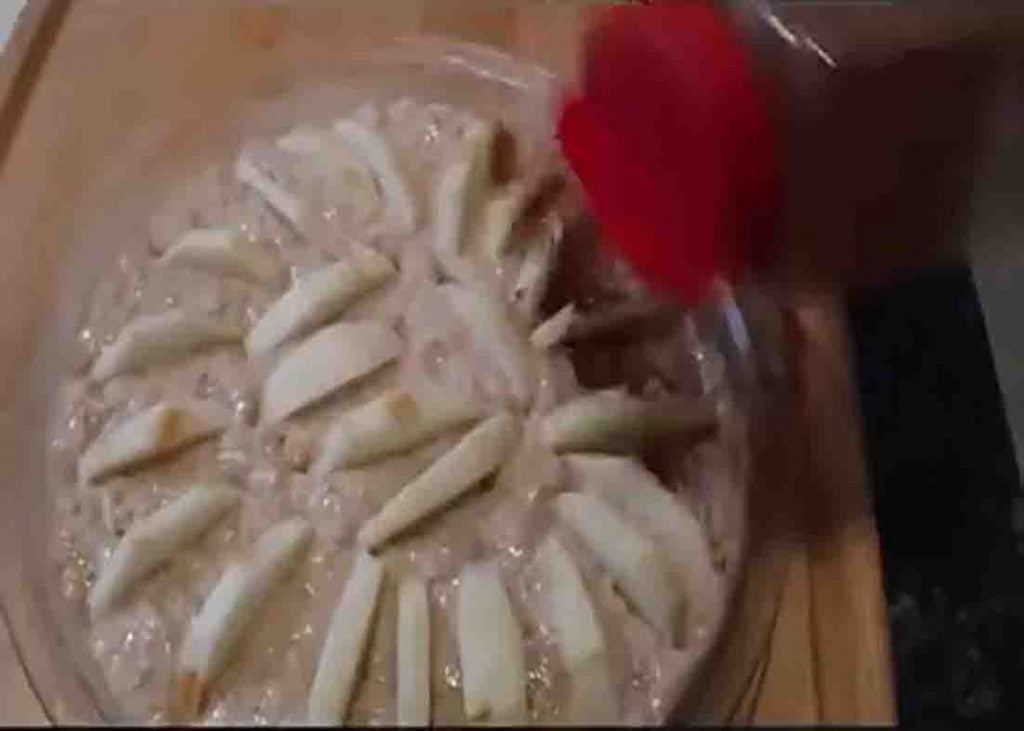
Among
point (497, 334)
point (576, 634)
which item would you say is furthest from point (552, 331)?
point (576, 634)

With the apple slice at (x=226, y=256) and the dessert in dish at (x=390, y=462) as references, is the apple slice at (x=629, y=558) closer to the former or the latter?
the dessert in dish at (x=390, y=462)

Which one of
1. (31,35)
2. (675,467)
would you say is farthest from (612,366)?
(31,35)

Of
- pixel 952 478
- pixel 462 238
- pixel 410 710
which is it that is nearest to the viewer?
pixel 410 710

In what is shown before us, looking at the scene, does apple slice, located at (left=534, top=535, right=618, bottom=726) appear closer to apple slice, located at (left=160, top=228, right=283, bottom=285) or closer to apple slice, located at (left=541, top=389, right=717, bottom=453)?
apple slice, located at (left=541, top=389, right=717, bottom=453)

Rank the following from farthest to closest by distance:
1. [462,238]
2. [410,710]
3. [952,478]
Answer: [952,478], [462,238], [410,710]

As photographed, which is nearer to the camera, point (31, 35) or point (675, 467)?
point (675, 467)

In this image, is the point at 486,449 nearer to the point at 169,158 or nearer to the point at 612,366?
the point at 612,366

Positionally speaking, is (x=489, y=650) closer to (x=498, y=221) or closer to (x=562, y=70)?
(x=498, y=221)

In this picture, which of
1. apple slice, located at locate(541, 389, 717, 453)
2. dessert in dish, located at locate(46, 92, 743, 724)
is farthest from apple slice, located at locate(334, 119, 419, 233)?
apple slice, located at locate(541, 389, 717, 453)

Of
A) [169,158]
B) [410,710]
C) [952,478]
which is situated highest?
[169,158]
